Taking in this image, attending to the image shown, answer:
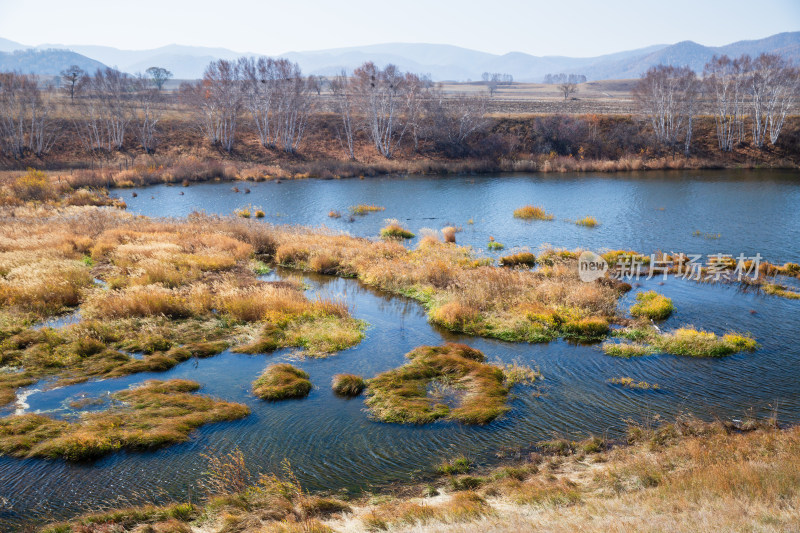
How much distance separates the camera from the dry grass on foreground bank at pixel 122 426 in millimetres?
9977

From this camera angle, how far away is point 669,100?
61719mm

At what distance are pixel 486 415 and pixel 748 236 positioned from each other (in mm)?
25257

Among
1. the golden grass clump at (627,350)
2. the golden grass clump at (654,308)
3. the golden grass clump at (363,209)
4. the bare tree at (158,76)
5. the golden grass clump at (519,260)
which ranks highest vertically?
the bare tree at (158,76)

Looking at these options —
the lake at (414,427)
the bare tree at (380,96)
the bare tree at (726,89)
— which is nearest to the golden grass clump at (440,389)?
the lake at (414,427)

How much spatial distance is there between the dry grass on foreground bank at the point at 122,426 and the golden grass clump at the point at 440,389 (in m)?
3.44

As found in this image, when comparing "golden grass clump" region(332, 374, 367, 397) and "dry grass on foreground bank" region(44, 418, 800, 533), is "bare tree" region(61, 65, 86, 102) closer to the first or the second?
"golden grass clump" region(332, 374, 367, 397)

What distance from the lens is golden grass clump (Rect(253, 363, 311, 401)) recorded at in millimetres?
12656

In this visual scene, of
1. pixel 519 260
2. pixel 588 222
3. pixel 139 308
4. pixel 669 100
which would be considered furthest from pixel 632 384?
pixel 669 100

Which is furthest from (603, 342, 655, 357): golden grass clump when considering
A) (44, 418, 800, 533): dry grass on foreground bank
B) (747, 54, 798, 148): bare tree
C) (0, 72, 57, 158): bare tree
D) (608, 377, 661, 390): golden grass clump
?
(0, 72, 57, 158): bare tree

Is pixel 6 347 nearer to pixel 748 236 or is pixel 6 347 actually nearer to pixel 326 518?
pixel 326 518

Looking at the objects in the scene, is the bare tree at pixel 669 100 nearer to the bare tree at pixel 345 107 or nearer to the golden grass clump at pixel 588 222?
the golden grass clump at pixel 588 222

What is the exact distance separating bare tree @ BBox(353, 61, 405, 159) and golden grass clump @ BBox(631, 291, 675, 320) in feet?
158

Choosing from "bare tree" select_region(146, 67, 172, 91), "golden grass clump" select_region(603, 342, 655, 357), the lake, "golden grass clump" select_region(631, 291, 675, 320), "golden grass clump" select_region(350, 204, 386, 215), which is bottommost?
the lake

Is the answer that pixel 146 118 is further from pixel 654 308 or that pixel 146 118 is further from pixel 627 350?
pixel 627 350
